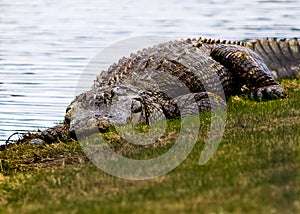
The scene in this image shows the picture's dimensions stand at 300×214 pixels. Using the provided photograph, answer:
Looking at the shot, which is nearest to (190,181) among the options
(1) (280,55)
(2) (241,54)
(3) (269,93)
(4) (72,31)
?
(3) (269,93)

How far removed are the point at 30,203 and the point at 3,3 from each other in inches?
1074

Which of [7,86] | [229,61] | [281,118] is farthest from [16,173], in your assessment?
[7,86]

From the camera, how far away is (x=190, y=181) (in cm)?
551

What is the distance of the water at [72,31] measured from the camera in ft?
42.8

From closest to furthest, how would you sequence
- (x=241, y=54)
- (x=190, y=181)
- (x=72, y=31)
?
(x=190, y=181) < (x=241, y=54) < (x=72, y=31)

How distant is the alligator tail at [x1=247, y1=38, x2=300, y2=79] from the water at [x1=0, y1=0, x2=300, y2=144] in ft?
12.1

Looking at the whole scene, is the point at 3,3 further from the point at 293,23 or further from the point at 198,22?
the point at 293,23

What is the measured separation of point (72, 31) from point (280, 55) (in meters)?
11.4

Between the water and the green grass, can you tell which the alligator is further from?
the water

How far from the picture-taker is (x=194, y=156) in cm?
642

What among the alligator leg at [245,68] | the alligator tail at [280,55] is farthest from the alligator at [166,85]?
the alligator tail at [280,55]

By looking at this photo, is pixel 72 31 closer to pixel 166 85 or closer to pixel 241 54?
pixel 241 54

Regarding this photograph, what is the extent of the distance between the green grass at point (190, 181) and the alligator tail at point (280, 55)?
412 cm

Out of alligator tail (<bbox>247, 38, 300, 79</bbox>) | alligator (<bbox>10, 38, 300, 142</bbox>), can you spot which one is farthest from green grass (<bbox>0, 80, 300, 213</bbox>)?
alligator tail (<bbox>247, 38, 300, 79</bbox>)
